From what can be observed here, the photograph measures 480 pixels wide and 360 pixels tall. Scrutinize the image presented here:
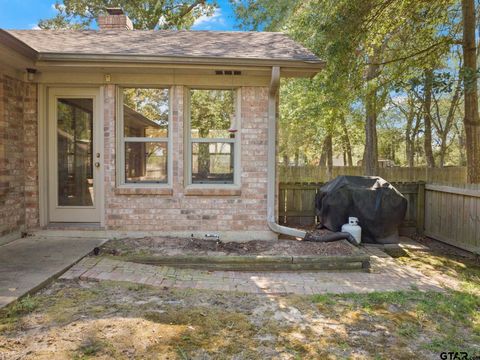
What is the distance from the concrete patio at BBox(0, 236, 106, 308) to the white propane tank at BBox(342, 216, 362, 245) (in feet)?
13.3

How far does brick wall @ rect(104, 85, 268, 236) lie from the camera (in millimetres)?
5789

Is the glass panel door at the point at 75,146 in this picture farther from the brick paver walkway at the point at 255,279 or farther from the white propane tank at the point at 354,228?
the white propane tank at the point at 354,228

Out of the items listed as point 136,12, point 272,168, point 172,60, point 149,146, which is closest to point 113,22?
point 172,60

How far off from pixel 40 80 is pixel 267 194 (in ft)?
13.1

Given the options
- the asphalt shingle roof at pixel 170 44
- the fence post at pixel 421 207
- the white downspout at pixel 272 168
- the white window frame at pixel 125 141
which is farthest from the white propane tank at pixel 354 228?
the white window frame at pixel 125 141

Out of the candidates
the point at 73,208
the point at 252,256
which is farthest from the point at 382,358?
the point at 73,208

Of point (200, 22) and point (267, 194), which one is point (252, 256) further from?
point (200, 22)

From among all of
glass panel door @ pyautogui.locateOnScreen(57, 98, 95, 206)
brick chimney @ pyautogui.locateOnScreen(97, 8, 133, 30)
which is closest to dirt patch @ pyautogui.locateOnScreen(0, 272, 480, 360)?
glass panel door @ pyautogui.locateOnScreen(57, 98, 95, 206)

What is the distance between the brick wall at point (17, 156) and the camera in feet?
17.1

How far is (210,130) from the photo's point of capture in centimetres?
597

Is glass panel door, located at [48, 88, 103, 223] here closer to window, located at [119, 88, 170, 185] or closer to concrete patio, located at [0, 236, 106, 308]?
window, located at [119, 88, 170, 185]

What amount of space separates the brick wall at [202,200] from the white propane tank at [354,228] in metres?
1.55

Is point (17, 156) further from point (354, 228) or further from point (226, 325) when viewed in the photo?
point (354, 228)

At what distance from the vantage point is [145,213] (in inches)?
229
